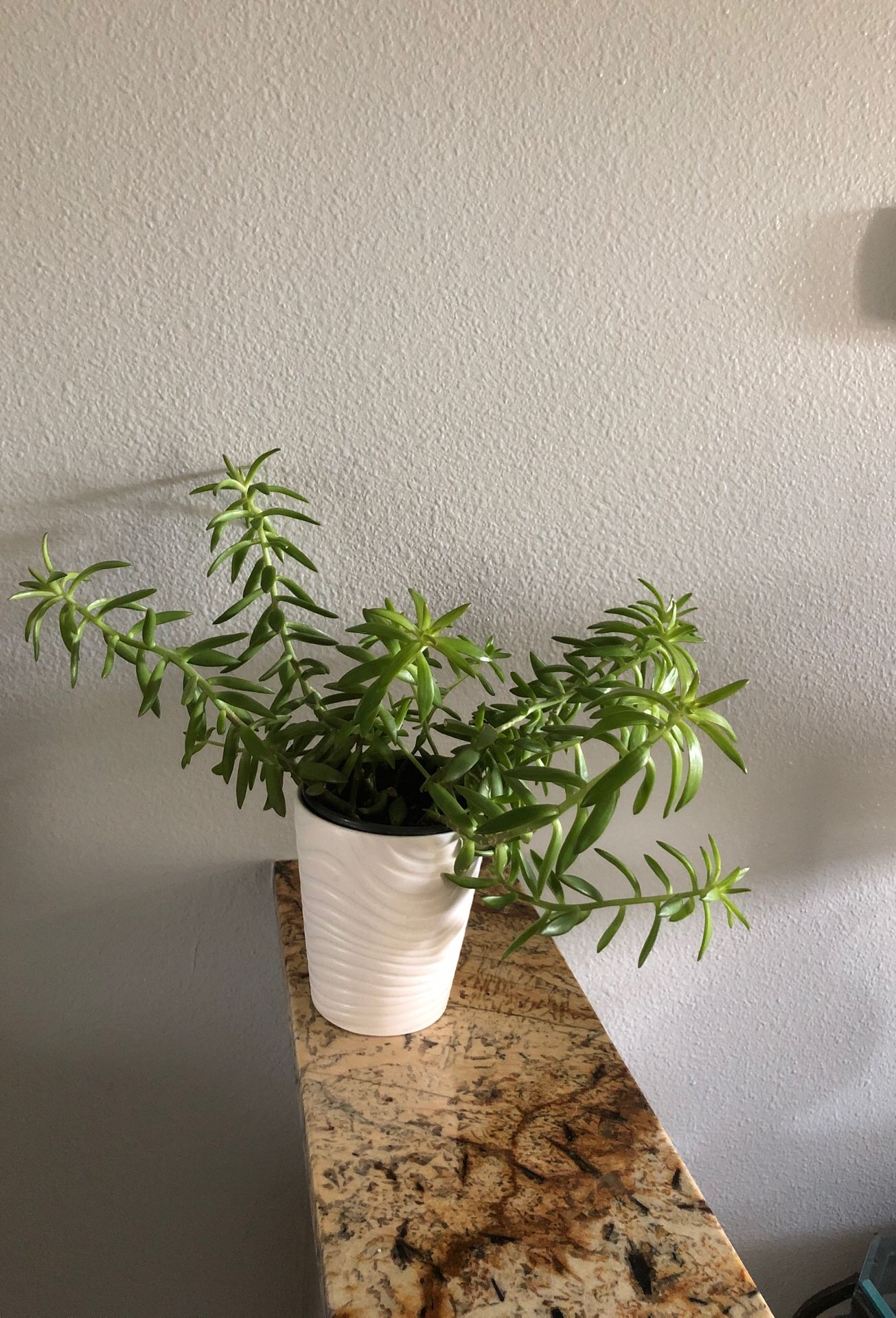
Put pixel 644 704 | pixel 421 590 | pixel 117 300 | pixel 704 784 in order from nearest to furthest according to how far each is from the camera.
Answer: pixel 644 704, pixel 117 300, pixel 421 590, pixel 704 784

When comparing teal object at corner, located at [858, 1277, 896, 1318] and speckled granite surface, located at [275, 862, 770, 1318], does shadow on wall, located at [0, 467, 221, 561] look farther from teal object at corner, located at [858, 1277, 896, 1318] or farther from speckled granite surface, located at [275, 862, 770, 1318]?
teal object at corner, located at [858, 1277, 896, 1318]

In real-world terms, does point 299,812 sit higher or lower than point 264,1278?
higher

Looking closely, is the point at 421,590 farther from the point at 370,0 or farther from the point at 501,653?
the point at 370,0

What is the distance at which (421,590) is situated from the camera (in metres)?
0.99

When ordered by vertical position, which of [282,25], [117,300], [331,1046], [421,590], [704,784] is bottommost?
[331,1046]

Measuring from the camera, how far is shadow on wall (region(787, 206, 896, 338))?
3.10ft

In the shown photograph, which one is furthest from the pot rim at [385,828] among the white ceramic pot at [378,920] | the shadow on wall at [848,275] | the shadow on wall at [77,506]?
the shadow on wall at [848,275]

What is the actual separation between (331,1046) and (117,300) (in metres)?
0.65

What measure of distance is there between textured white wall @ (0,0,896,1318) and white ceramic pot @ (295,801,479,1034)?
0.86 feet

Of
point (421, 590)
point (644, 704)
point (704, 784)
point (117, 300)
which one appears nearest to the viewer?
point (644, 704)

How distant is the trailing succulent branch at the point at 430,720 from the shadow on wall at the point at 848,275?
353 mm

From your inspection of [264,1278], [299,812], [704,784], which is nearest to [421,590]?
[299,812]

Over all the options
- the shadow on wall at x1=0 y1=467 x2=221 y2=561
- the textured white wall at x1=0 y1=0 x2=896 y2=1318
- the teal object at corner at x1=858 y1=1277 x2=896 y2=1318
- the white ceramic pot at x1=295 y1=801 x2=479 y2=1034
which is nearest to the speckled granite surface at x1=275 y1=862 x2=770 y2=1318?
the white ceramic pot at x1=295 y1=801 x2=479 y2=1034

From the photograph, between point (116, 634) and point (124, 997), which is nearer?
point (116, 634)
